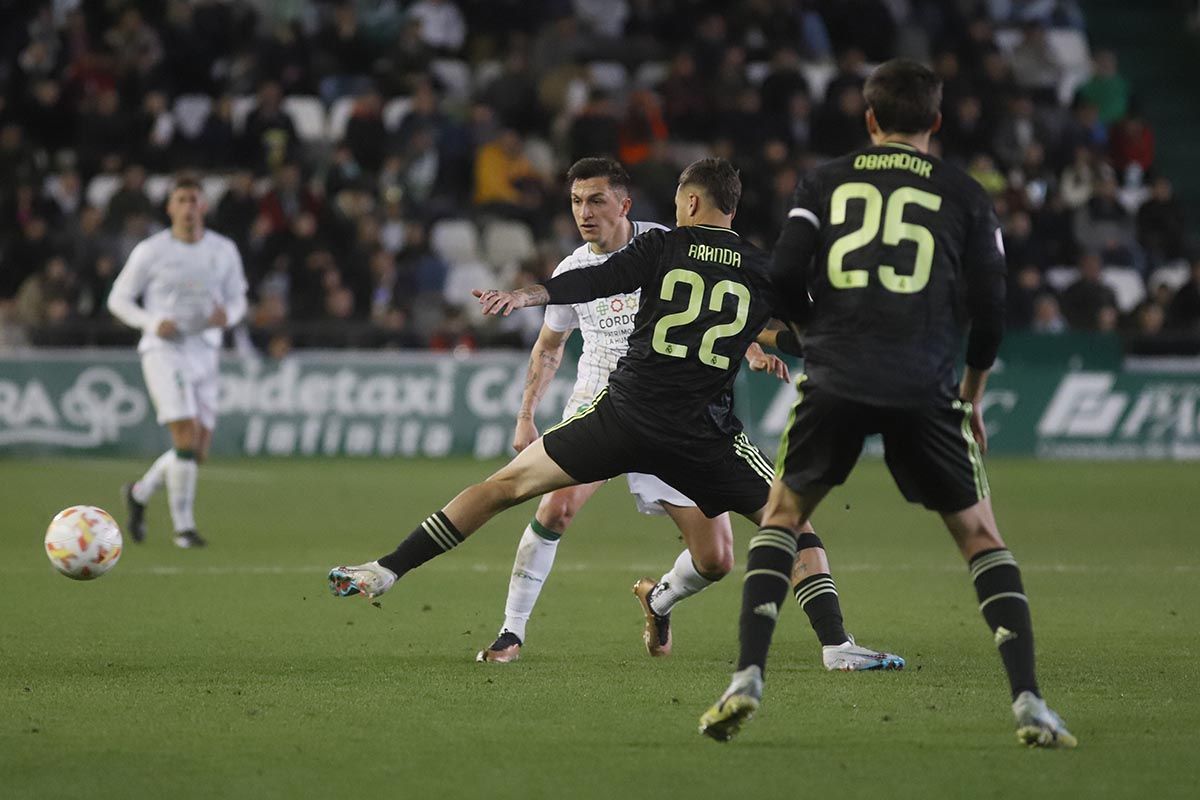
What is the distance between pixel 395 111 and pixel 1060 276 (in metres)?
8.70

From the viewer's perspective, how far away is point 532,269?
20656mm

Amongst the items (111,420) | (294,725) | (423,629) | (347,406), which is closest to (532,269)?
(347,406)

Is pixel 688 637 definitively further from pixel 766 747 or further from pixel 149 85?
pixel 149 85

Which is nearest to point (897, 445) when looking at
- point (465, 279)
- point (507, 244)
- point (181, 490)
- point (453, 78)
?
point (181, 490)

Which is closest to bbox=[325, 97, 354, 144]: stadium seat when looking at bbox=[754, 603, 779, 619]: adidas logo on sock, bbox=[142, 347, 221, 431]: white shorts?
bbox=[142, 347, 221, 431]: white shorts

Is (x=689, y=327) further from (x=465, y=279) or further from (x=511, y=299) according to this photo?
(x=465, y=279)

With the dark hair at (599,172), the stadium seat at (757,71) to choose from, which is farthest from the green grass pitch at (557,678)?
the stadium seat at (757,71)

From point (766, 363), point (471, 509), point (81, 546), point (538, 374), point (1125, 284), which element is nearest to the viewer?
point (471, 509)

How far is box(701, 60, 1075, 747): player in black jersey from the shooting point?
230 inches

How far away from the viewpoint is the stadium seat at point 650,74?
2422cm

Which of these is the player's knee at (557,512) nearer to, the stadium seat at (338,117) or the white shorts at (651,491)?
the white shorts at (651,491)

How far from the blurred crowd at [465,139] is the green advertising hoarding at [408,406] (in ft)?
1.48

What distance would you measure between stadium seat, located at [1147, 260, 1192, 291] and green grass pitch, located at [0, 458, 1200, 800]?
9.51 m

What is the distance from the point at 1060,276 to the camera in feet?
74.9
